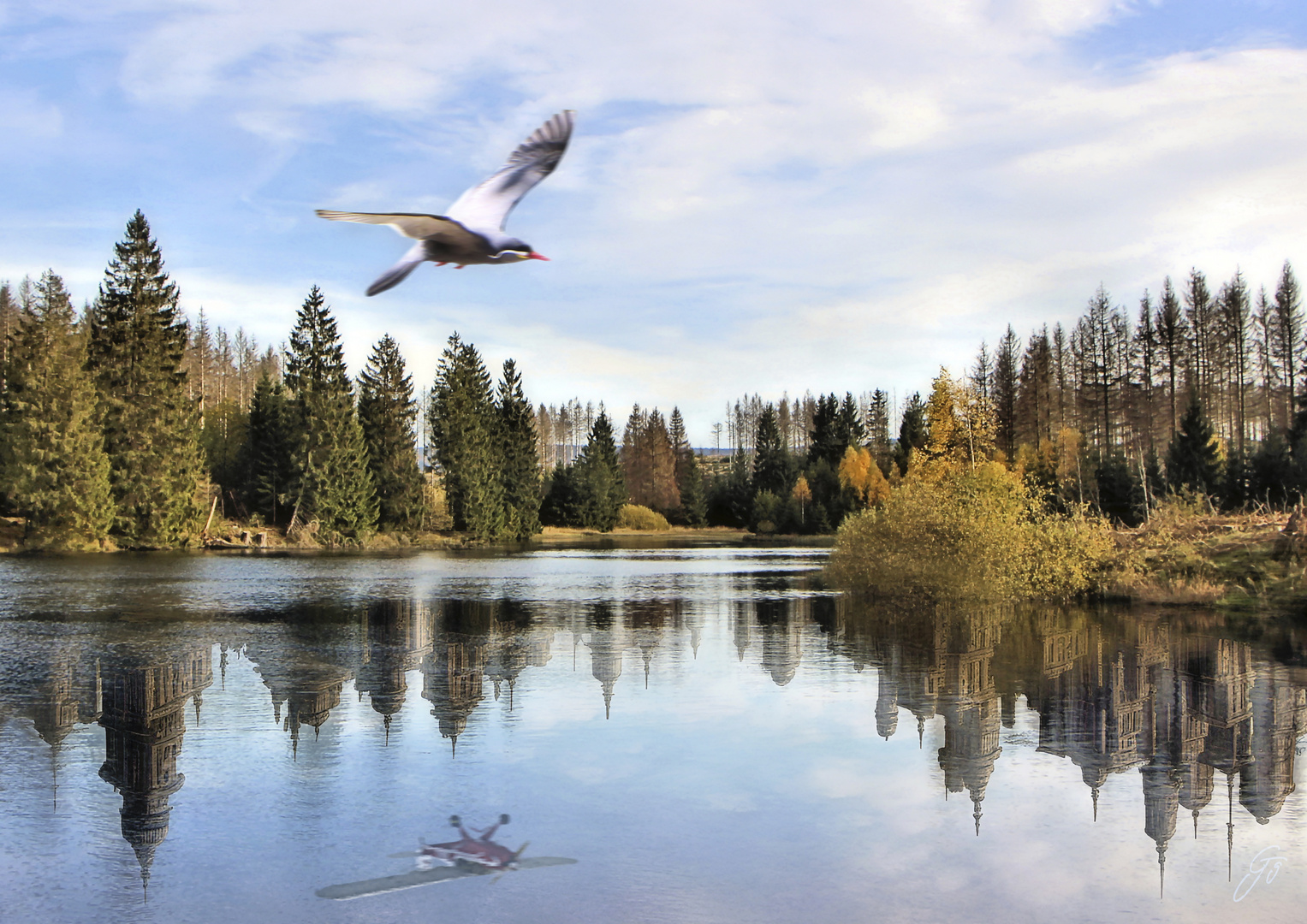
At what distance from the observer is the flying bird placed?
698 centimetres

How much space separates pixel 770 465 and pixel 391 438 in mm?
47549

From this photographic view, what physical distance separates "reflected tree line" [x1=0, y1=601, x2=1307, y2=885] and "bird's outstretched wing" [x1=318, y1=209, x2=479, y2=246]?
5037 millimetres

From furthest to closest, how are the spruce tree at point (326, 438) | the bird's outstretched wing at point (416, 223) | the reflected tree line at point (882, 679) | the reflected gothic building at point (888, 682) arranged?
the spruce tree at point (326, 438)
the reflected tree line at point (882, 679)
the reflected gothic building at point (888, 682)
the bird's outstretched wing at point (416, 223)

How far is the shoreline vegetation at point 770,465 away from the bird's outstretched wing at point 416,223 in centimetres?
2264

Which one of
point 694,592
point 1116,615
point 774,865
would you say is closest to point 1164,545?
point 1116,615

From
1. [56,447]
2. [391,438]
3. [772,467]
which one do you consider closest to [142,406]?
[56,447]

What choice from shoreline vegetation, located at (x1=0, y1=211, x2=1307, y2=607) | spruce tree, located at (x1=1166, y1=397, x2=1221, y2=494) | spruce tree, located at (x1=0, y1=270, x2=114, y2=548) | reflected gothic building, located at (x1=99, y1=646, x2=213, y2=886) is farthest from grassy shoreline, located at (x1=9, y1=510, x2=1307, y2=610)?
spruce tree, located at (x1=0, y1=270, x2=114, y2=548)

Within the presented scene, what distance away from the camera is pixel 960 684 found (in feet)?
50.1

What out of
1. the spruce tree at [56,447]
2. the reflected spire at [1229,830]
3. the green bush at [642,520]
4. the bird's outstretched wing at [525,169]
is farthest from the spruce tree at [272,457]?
the reflected spire at [1229,830]

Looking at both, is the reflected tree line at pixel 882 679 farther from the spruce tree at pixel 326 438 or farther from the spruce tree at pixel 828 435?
the spruce tree at pixel 828 435

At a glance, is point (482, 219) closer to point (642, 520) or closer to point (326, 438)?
point (326, 438)

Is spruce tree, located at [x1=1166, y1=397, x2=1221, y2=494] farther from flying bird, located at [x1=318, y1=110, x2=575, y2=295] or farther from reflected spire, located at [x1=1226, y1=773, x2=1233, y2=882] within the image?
flying bird, located at [x1=318, y1=110, x2=575, y2=295]

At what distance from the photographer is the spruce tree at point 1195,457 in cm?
5488

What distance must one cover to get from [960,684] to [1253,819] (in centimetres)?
637
